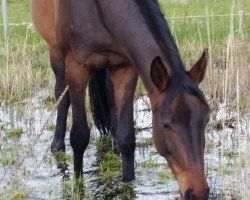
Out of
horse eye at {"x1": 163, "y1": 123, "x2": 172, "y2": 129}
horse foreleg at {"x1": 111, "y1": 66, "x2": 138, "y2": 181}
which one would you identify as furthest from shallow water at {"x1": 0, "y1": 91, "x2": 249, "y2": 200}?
horse eye at {"x1": 163, "y1": 123, "x2": 172, "y2": 129}

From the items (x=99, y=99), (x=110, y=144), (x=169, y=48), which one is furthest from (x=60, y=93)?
(x=169, y=48)

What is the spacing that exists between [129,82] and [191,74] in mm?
1418

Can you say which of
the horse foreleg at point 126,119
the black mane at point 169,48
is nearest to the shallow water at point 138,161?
the horse foreleg at point 126,119

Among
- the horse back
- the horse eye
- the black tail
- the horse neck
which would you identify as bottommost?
the horse eye

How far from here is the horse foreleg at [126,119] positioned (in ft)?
18.8

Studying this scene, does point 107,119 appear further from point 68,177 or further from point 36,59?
point 36,59

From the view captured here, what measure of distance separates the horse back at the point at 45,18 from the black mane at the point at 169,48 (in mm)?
1839

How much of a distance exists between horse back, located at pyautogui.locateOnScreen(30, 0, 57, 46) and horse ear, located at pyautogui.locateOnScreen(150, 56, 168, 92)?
2.50 metres

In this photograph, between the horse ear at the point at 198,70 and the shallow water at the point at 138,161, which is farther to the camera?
the shallow water at the point at 138,161

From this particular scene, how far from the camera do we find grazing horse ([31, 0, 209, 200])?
Result: 160 inches

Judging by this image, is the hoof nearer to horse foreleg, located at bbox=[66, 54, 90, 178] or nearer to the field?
the field

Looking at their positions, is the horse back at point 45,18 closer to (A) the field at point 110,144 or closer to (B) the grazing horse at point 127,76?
(B) the grazing horse at point 127,76

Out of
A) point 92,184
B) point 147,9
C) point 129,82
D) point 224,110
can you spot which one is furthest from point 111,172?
point 147,9

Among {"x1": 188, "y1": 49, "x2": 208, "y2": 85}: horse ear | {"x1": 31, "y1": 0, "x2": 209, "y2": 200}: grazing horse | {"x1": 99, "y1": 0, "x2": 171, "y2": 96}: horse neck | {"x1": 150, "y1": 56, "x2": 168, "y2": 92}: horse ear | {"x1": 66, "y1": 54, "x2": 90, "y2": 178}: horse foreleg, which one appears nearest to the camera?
{"x1": 31, "y1": 0, "x2": 209, "y2": 200}: grazing horse
